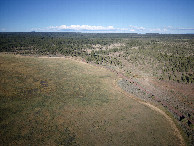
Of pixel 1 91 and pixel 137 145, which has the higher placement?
pixel 1 91

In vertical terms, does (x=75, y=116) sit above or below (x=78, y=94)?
below

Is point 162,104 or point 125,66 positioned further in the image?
point 125,66

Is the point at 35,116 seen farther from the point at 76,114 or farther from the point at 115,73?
the point at 115,73

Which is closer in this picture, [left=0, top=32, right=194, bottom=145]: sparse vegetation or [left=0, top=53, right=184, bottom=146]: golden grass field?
[left=0, top=53, right=184, bottom=146]: golden grass field

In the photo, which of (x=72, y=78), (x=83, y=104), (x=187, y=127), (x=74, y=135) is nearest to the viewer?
(x=74, y=135)

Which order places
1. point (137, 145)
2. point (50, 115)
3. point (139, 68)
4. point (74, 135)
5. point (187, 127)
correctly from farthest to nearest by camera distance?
point (139, 68) < point (50, 115) < point (187, 127) < point (74, 135) < point (137, 145)

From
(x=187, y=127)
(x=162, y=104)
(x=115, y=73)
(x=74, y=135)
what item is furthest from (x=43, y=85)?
(x=187, y=127)

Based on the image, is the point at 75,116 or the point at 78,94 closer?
the point at 75,116

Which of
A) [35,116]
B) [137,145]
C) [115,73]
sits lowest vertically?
[137,145]
